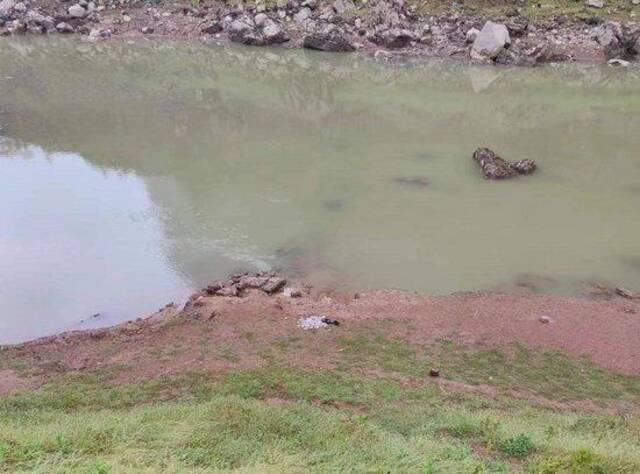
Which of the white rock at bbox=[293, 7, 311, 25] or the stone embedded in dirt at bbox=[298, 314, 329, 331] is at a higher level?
the white rock at bbox=[293, 7, 311, 25]

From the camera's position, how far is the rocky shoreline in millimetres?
46562

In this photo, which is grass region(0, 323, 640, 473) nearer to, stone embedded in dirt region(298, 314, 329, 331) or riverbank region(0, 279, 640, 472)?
riverbank region(0, 279, 640, 472)

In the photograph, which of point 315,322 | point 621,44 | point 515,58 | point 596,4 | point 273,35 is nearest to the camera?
point 315,322

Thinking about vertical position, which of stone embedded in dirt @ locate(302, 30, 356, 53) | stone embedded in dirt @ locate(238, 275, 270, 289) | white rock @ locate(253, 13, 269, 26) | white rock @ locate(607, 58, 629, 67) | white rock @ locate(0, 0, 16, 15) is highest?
white rock @ locate(0, 0, 16, 15)

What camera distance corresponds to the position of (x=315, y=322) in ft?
52.0

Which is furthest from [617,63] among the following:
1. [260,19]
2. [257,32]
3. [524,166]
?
[260,19]

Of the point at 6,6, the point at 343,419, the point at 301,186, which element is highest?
the point at 6,6

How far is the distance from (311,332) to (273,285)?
8.23ft

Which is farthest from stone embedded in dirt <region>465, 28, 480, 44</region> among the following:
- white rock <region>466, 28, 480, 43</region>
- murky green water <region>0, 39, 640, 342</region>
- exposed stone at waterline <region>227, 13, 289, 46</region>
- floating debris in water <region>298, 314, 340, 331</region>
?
floating debris in water <region>298, 314, 340, 331</region>

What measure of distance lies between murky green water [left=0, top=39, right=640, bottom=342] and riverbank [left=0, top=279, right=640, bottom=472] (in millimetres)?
2034

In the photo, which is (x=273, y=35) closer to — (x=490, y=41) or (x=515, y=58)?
(x=490, y=41)

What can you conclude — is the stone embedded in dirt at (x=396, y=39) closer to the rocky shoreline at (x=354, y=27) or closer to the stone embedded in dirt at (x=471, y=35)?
the rocky shoreline at (x=354, y=27)

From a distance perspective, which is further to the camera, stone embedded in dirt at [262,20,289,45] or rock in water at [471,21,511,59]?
stone embedded in dirt at [262,20,289,45]

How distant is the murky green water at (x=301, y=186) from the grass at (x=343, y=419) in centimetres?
424
